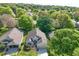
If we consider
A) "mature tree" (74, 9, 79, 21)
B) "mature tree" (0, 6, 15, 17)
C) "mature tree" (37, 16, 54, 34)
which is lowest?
"mature tree" (37, 16, 54, 34)

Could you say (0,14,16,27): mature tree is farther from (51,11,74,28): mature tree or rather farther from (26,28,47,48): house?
(51,11,74,28): mature tree

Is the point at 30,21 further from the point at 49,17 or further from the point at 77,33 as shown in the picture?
the point at 77,33

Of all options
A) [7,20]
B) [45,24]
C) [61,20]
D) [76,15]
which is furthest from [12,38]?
[76,15]

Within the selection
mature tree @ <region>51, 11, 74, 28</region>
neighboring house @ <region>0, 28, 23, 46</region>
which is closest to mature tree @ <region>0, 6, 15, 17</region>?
neighboring house @ <region>0, 28, 23, 46</region>

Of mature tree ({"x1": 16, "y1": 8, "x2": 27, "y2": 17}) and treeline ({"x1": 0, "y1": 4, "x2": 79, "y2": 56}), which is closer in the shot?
treeline ({"x1": 0, "y1": 4, "x2": 79, "y2": 56})

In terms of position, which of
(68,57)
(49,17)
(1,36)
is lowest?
(68,57)

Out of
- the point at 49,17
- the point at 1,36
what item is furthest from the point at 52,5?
the point at 1,36
